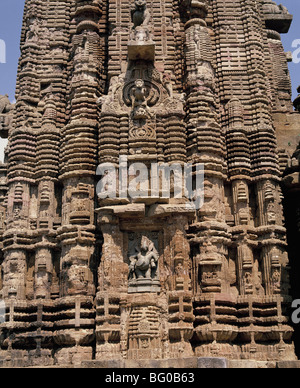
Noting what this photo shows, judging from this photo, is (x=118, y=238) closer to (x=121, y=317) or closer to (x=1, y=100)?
(x=121, y=317)

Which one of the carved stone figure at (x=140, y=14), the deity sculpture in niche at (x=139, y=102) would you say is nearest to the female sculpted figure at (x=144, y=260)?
the deity sculpture in niche at (x=139, y=102)

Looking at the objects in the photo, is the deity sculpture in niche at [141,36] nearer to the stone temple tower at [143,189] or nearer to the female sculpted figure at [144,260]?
the stone temple tower at [143,189]

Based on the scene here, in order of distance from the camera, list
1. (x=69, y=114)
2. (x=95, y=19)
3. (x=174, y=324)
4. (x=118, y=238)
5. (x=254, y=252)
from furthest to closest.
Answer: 1. (x=95, y=19)
2. (x=69, y=114)
3. (x=254, y=252)
4. (x=118, y=238)
5. (x=174, y=324)

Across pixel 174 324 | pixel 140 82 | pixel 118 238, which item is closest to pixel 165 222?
pixel 118 238

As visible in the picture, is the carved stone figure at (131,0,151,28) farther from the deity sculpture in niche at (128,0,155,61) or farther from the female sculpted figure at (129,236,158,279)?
the female sculpted figure at (129,236,158,279)

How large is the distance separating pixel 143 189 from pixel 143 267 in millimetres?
2448

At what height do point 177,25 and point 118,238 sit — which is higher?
point 177,25

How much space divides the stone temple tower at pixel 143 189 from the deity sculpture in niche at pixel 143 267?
4 cm

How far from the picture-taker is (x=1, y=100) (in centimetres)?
2283

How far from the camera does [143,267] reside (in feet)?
51.6

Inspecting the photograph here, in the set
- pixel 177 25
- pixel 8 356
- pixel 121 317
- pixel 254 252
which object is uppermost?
pixel 177 25

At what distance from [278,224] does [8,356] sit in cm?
968

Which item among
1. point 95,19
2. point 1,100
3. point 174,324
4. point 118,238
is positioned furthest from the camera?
point 1,100

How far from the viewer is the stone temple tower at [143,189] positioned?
51.6ft
